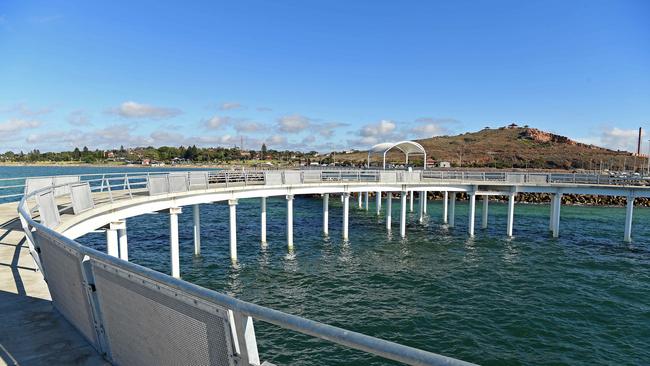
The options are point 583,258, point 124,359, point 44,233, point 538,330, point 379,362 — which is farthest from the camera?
point 583,258

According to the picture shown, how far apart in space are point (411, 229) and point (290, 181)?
14.2 meters

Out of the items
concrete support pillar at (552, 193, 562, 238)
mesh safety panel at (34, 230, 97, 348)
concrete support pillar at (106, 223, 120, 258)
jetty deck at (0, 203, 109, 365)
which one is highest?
mesh safety panel at (34, 230, 97, 348)

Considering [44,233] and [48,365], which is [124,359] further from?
[44,233]

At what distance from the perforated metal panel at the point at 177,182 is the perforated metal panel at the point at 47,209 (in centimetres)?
953

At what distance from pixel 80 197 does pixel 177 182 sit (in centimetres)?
705

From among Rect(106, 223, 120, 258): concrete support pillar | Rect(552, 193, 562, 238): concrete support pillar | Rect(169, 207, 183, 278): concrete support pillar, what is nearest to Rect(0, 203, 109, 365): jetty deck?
Rect(106, 223, 120, 258): concrete support pillar

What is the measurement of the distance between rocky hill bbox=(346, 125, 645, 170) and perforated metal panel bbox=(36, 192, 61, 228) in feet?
389

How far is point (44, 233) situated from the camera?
16.9 ft

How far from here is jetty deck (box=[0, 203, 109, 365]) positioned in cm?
423

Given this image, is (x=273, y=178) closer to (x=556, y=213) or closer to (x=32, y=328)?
(x=32, y=328)

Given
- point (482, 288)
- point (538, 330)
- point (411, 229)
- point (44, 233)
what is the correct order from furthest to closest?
point (411, 229) → point (482, 288) → point (538, 330) → point (44, 233)

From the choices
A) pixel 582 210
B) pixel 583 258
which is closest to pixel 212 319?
pixel 583 258

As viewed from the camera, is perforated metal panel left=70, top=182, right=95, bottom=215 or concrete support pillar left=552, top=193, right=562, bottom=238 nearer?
perforated metal panel left=70, top=182, right=95, bottom=215

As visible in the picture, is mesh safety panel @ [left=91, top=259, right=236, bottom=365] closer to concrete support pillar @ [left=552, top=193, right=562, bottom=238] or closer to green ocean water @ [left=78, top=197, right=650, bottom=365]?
green ocean water @ [left=78, top=197, right=650, bottom=365]
